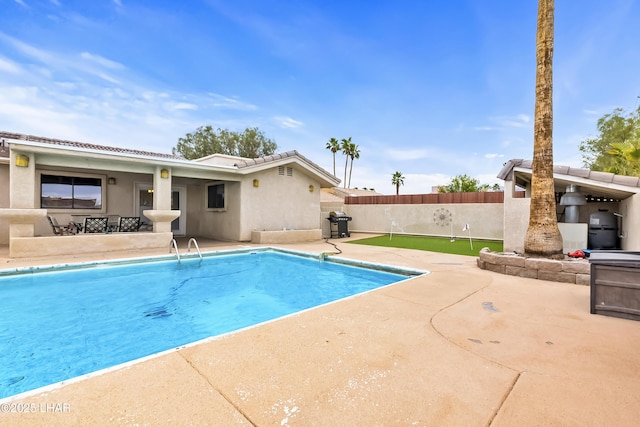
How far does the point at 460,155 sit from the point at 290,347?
3352cm

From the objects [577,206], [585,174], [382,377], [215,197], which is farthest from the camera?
[215,197]

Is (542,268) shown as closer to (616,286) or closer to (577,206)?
(616,286)

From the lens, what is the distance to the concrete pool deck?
2232 millimetres

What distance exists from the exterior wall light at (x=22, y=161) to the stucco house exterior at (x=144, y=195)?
3cm

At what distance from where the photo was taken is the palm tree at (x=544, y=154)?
24.3 feet

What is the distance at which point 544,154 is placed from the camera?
7.58 meters

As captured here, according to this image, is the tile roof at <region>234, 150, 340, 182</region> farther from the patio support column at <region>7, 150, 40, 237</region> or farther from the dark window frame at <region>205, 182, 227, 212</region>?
the patio support column at <region>7, 150, 40, 237</region>

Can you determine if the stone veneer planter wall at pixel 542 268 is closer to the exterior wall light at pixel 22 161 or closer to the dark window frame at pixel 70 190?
the exterior wall light at pixel 22 161

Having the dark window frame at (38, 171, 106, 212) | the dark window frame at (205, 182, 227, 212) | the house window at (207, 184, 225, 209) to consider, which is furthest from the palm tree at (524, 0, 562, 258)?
the dark window frame at (38, 171, 106, 212)

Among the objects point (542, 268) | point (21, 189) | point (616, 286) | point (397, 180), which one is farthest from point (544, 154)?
point (397, 180)

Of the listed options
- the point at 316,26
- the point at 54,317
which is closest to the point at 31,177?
the point at 54,317

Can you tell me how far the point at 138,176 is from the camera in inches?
602

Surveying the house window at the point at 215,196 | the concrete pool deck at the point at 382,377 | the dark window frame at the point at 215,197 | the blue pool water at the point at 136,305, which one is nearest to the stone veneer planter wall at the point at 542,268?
the blue pool water at the point at 136,305

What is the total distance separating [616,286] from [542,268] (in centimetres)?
270
